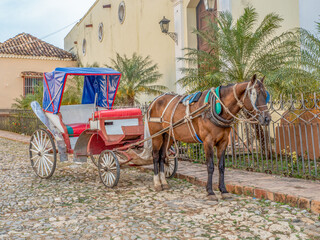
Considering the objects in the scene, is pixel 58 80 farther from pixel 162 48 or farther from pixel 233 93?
pixel 162 48

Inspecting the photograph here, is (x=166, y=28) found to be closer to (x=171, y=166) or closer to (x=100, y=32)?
(x=171, y=166)

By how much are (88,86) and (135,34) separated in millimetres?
10407

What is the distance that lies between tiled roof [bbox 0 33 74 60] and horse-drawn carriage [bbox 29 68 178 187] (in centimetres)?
2226

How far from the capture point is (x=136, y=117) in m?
6.33

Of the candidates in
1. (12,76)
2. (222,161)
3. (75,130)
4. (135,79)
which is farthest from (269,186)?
(12,76)

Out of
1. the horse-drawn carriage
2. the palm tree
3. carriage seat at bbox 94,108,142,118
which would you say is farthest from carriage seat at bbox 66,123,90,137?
the palm tree

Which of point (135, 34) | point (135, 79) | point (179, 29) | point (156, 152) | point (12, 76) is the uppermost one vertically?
point (12, 76)

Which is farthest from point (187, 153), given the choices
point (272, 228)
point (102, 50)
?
point (102, 50)

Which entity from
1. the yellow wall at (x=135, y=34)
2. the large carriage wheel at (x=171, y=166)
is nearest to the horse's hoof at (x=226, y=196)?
the large carriage wheel at (x=171, y=166)

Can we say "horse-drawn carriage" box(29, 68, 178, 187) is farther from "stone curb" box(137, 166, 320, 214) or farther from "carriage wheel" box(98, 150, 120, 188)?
"stone curb" box(137, 166, 320, 214)

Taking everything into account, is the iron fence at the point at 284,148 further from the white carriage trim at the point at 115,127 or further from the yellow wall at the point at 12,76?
the yellow wall at the point at 12,76

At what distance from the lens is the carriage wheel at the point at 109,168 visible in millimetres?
5758

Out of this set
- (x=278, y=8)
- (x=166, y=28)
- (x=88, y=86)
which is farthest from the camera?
(x=166, y=28)

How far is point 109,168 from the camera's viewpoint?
589cm
